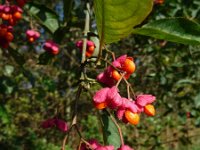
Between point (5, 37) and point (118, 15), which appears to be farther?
point (5, 37)

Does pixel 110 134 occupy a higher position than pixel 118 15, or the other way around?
pixel 118 15

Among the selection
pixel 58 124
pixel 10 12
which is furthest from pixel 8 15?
pixel 58 124

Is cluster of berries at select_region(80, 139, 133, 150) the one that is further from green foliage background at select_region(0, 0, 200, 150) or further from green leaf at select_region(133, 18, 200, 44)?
green foliage background at select_region(0, 0, 200, 150)

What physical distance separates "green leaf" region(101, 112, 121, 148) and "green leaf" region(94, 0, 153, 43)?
14.9 inches

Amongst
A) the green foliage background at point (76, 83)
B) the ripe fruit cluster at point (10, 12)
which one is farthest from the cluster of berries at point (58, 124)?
the ripe fruit cluster at point (10, 12)

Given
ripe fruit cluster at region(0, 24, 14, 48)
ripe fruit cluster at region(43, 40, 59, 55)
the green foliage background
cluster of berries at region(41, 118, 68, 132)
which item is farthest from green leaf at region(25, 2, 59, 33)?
cluster of berries at region(41, 118, 68, 132)

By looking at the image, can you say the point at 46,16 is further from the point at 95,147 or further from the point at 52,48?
the point at 95,147

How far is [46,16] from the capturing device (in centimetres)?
233

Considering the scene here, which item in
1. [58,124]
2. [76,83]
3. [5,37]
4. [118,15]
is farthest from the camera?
[5,37]

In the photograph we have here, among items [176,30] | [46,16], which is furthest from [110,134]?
[46,16]

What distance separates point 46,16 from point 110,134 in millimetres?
1056

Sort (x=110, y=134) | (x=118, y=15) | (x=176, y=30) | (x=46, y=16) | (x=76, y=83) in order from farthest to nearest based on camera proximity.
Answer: (x=46, y=16)
(x=76, y=83)
(x=110, y=134)
(x=176, y=30)
(x=118, y=15)

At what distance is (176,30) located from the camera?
46.5 inches

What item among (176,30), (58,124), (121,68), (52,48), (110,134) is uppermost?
(176,30)
